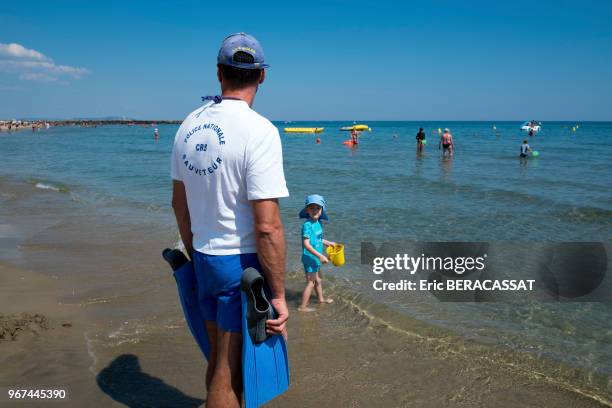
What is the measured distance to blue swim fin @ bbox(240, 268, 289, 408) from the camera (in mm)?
2201

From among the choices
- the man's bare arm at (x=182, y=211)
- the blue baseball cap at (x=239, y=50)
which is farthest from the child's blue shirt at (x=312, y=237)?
the blue baseball cap at (x=239, y=50)

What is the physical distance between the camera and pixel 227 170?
7.06ft

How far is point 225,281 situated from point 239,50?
1148 millimetres

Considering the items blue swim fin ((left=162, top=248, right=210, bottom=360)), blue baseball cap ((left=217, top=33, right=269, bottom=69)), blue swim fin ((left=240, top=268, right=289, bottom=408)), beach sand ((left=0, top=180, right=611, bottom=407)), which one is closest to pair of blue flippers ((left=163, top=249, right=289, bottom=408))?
blue swim fin ((left=240, top=268, right=289, bottom=408))

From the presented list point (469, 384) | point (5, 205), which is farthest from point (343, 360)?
point (5, 205)

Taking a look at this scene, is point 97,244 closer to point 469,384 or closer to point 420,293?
point 420,293

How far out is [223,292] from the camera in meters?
2.31

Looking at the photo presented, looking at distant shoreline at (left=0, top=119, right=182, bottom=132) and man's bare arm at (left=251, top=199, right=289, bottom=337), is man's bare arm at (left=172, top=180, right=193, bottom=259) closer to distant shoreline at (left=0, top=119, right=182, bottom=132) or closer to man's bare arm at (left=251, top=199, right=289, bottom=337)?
man's bare arm at (left=251, top=199, right=289, bottom=337)

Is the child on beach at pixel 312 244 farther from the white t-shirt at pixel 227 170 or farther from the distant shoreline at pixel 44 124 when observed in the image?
the distant shoreline at pixel 44 124

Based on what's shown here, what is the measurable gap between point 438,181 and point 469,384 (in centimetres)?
1446

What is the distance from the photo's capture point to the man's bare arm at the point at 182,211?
2.48 m

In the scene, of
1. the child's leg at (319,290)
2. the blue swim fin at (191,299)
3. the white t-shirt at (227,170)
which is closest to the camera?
the white t-shirt at (227,170)

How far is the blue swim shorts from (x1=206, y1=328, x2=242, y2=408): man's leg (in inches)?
2.8

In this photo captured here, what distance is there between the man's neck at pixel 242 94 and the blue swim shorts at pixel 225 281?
791 millimetres
